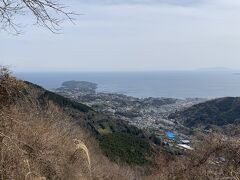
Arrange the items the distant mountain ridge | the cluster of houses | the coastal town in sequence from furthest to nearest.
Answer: the distant mountain ridge
the coastal town
the cluster of houses

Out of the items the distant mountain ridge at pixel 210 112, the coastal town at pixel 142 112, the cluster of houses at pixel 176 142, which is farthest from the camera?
the distant mountain ridge at pixel 210 112

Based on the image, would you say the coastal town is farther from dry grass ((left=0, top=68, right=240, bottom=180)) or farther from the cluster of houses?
dry grass ((left=0, top=68, right=240, bottom=180))

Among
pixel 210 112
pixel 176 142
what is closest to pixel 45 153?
pixel 176 142

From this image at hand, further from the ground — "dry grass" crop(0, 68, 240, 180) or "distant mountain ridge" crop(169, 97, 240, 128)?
"dry grass" crop(0, 68, 240, 180)

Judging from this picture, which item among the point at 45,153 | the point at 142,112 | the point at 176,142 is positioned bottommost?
the point at 142,112

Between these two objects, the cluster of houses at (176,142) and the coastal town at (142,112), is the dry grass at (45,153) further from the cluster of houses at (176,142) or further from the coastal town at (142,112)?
the coastal town at (142,112)

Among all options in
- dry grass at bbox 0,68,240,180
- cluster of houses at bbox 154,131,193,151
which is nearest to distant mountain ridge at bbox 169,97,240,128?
cluster of houses at bbox 154,131,193,151

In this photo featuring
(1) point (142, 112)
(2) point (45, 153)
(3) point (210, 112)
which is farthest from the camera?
(1) point (142, 112)

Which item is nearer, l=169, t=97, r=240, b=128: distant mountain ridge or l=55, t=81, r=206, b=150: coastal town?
l=55, t=81, r=206, b=150: coastal town

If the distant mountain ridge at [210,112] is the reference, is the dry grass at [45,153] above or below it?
above

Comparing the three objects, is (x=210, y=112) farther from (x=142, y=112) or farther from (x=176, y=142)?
(x=176, y=142)

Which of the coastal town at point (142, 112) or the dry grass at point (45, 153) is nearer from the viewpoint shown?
the dry grass at point (45, 153)

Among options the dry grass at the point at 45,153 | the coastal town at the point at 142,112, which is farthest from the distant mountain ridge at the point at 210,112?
the dry grass at the point at 45,153
